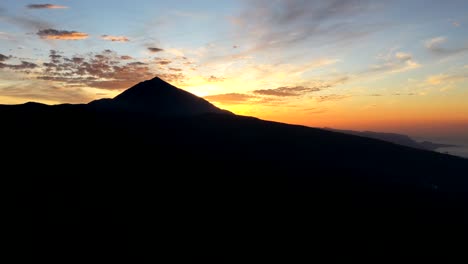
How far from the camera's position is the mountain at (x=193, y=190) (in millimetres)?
38625

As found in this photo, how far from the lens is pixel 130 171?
2162 inches

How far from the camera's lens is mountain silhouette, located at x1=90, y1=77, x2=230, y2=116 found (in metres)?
101

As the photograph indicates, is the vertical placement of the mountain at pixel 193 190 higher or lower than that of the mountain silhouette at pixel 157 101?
lower

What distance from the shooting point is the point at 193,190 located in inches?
2082

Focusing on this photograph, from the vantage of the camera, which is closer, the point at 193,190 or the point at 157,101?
the point at 193,190

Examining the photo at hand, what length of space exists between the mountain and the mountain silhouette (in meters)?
1.99

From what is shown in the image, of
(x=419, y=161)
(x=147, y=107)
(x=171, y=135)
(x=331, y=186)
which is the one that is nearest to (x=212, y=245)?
(x=331, y=186)

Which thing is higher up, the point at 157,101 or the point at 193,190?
the point at 157,101

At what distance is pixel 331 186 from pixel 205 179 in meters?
27.8

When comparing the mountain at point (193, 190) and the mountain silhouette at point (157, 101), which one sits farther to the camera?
the mountain silhouette at point (157, 101)

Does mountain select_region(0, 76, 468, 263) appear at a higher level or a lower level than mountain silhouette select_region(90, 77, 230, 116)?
lower

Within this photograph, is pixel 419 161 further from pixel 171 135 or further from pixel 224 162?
pixel 171 135

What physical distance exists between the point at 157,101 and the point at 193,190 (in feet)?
199

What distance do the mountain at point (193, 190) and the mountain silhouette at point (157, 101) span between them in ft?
6.54
